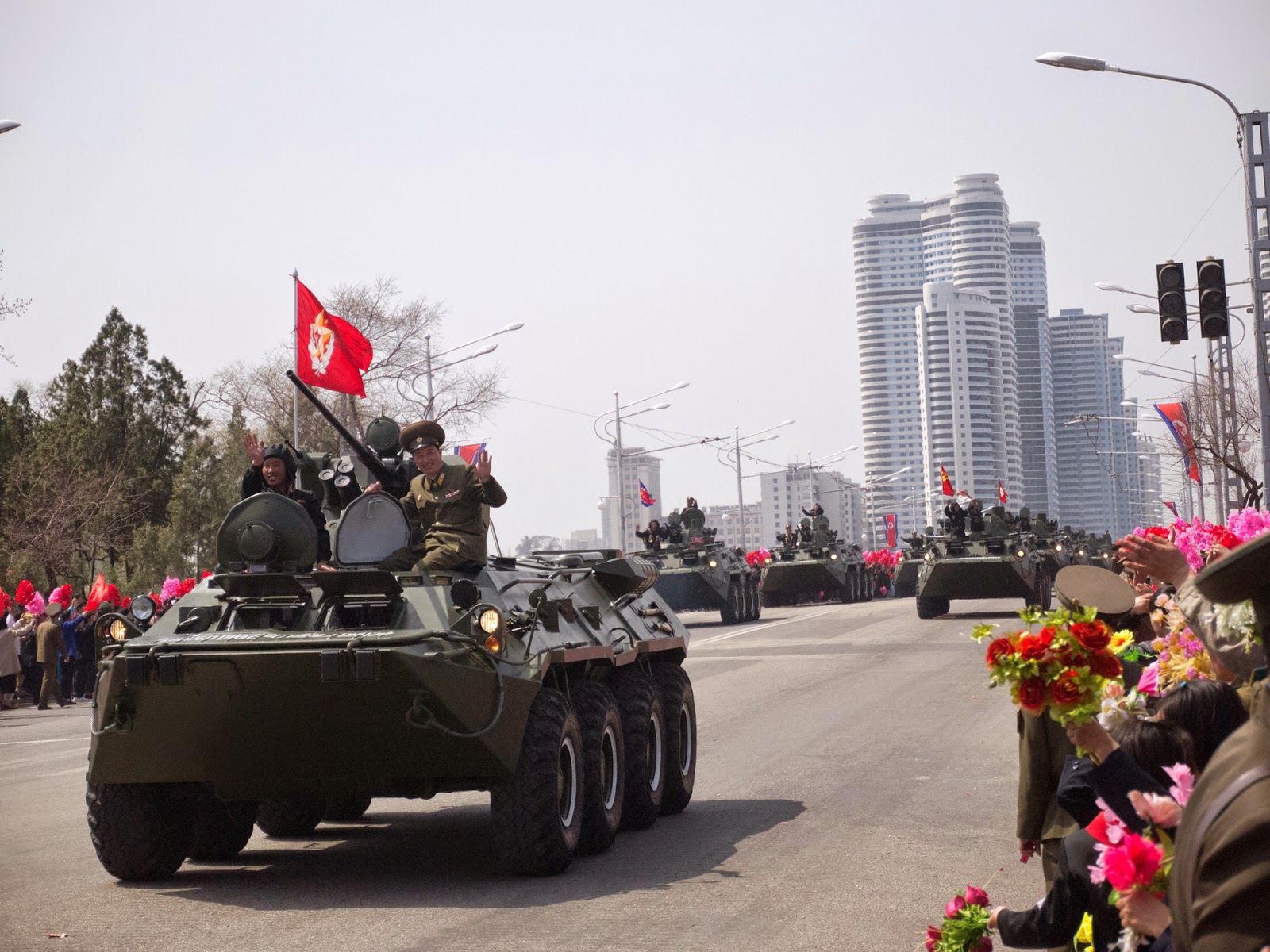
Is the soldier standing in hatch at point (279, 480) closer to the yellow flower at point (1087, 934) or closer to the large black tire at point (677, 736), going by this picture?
the large black tire at point (677, 736)

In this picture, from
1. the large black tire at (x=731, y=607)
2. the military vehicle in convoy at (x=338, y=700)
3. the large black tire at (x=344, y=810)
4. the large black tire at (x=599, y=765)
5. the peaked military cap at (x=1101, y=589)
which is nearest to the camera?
the peaked military cap at (x=1101, y=589)

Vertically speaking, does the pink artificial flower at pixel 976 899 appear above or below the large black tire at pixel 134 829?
above

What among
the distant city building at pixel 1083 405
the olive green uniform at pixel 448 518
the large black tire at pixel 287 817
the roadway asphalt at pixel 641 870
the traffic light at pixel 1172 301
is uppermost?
the distant city building at pixel 1083 405

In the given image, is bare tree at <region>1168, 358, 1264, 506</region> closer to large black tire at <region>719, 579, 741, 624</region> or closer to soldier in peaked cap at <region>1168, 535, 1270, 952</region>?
large black tire at <region>719, 579, 741, 624</region>

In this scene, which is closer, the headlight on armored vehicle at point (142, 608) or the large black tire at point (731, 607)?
the headlight on armored vehicle at point (142, 608)

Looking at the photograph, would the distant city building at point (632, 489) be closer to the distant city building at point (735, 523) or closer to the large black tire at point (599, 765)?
the distant city building at point (735, 523)

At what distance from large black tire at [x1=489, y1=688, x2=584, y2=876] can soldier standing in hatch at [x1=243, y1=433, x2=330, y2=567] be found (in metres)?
2.11

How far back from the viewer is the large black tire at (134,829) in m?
8.89

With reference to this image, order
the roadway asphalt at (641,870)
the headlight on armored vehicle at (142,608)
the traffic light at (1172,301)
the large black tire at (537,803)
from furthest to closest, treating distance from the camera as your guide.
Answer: the traffic light at (1172,301), the headlight on armored vehicle at (142,608), the large black tire at (537,803), the roadway asphalt at (641,870)

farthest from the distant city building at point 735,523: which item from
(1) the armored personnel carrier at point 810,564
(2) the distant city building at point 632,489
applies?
(1) the armored personnel carrier at point 810,564

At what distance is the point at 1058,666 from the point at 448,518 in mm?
6388

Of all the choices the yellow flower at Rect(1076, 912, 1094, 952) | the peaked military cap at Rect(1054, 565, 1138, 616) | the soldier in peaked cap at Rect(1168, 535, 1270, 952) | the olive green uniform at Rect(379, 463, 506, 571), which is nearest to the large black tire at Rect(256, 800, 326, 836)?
the olive green uniform at Rect(379, 463, 506, 571)

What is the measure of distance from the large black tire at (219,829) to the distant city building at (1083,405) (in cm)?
12275

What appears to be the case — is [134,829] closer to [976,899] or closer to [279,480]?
[279,480]
